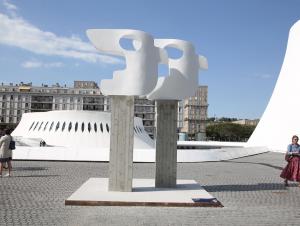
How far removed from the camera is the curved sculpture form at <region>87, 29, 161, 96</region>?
395 inches

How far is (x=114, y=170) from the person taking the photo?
1002cm

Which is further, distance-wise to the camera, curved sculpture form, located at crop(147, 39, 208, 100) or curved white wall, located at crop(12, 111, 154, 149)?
curved white wall, located at crop(12, 111, 154, 149)

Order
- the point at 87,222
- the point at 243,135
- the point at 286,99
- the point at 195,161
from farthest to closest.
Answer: the point at 243,135 < the point at 286,99 < the point at 195,161 < the point at 87,222

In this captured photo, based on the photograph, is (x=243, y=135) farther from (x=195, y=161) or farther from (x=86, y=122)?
(x=195, y=161)

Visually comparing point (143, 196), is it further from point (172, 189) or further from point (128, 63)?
point (128, 63)

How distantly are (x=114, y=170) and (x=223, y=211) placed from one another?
3.10 meters

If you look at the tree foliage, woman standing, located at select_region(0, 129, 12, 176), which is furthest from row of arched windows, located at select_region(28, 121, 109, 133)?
the tree foliage

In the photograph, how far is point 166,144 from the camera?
36.2 ft

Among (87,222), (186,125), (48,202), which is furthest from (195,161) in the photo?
(186,125)

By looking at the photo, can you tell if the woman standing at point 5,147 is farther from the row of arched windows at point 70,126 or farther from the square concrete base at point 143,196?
the row of arched windows at point 70,126

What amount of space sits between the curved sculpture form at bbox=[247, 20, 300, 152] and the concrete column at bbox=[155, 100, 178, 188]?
951 inches

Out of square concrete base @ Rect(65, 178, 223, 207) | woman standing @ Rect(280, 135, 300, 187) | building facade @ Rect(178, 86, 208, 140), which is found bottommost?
square concrete base @ Rect(65, 178, 223, 207)

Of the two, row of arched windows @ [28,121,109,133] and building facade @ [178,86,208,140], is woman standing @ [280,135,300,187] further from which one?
building facade @ [178,86,208,140]

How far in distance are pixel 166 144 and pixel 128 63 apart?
8.16 ft
